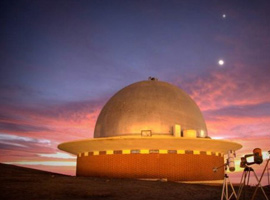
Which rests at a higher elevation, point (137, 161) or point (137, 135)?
point (137, 135)

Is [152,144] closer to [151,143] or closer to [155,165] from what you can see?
[151,143]

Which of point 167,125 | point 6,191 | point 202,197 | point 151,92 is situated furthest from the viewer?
point 151,92

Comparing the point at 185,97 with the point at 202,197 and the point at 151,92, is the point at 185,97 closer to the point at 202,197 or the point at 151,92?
the point at 151,92

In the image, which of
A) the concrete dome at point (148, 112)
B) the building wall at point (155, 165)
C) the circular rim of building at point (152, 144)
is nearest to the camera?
the circular rim of building at point (152, 144)

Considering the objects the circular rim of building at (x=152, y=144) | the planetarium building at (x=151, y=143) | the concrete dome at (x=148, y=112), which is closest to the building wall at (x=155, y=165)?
the planetarium building at (x=151, y=143)

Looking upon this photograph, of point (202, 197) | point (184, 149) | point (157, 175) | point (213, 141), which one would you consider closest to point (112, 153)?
point (157, 175)

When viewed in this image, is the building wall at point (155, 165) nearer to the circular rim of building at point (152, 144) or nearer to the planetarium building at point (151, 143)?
the planetarium building at point (151, 143)

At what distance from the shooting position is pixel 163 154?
19.0m

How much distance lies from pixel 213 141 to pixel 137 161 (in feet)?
18.3

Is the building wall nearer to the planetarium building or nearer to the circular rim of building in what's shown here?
the planetarium building

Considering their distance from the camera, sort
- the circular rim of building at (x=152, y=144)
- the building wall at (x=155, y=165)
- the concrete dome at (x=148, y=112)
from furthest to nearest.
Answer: the concrete dome at (x=148, y=112)
the building wall at (x=155, y=165)
the circular rim of building at (x=152, y=144)

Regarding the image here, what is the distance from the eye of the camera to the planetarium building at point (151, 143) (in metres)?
18.9

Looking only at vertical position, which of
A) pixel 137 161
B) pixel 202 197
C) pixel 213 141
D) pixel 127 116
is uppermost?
pixel 127 116

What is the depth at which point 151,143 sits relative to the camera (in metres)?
18.7
